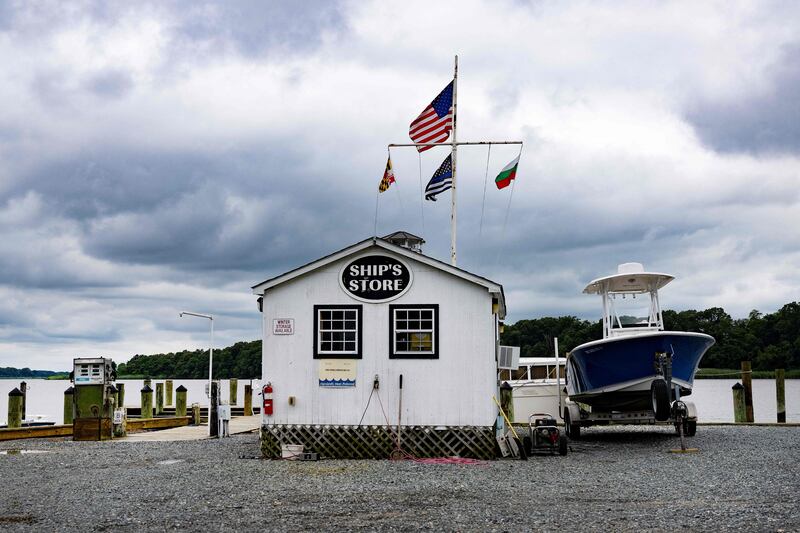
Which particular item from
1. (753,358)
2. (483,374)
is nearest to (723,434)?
(483,374)

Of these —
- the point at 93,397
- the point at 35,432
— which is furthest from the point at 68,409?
the point at 93,397

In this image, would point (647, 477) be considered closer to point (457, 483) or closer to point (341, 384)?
point (457, 483)

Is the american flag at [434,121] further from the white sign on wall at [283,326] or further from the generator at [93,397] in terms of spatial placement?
the generator at [93,397]

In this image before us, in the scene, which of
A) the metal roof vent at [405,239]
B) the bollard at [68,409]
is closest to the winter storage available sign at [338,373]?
the metal roof vent at [405,239]

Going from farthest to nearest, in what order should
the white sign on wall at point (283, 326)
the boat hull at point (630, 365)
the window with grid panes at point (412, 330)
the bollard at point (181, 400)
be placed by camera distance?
1. the bollard at point (181, 400)
2. the boat hull at point (630, 365)
3. the white sign on wall at point (283, 326)
4. the window with grid panes at point (412, 330)

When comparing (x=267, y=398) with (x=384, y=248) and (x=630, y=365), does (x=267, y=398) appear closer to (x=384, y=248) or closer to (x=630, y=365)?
(x=384, y=248)

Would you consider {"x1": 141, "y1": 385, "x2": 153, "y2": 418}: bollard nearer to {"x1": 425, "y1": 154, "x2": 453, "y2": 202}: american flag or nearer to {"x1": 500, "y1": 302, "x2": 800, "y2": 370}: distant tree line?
{"x1": 425, "y1": 154, "x2": 453, "y2": 202}: american flag

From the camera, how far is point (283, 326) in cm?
1861

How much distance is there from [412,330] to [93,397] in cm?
998

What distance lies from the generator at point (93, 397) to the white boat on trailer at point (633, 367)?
12.0 meters

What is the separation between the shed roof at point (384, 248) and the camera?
714 inches

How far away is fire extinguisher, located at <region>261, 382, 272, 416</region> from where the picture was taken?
1823cm

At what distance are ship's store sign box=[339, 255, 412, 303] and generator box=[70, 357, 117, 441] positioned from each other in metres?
8.29

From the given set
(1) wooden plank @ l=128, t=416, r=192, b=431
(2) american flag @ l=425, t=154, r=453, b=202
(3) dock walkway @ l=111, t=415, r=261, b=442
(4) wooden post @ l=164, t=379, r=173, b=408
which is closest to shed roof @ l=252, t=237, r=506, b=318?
(2) american flag @ l=425, t=154, r=453, b=202
